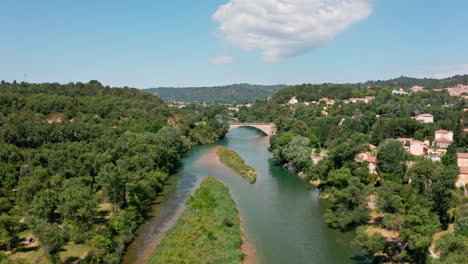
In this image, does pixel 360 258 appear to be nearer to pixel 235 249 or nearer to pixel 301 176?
pixel 235 249

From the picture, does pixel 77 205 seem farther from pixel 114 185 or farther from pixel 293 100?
pixel 293 100

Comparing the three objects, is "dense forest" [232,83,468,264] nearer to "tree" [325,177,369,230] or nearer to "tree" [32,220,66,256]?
"tree" [325,177,369,230]

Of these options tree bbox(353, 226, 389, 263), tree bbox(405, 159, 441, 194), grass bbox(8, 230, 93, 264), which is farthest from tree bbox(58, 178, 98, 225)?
tree bbox(405, 159, 441, 194)

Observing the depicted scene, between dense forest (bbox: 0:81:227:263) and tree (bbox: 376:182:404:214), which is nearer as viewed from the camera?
dense forest (bbox: 0:81:227:263)

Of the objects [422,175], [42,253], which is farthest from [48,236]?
[422,175]

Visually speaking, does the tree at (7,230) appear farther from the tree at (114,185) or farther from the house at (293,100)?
the house at (293,100)

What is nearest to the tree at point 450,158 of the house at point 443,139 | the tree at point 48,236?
the house at point 443,139

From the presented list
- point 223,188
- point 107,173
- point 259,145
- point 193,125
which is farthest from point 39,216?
point 193,125

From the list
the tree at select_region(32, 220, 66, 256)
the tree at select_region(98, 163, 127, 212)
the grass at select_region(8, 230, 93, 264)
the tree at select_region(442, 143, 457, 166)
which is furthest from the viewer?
the tree at select_region(442, 143, 457, 166)
